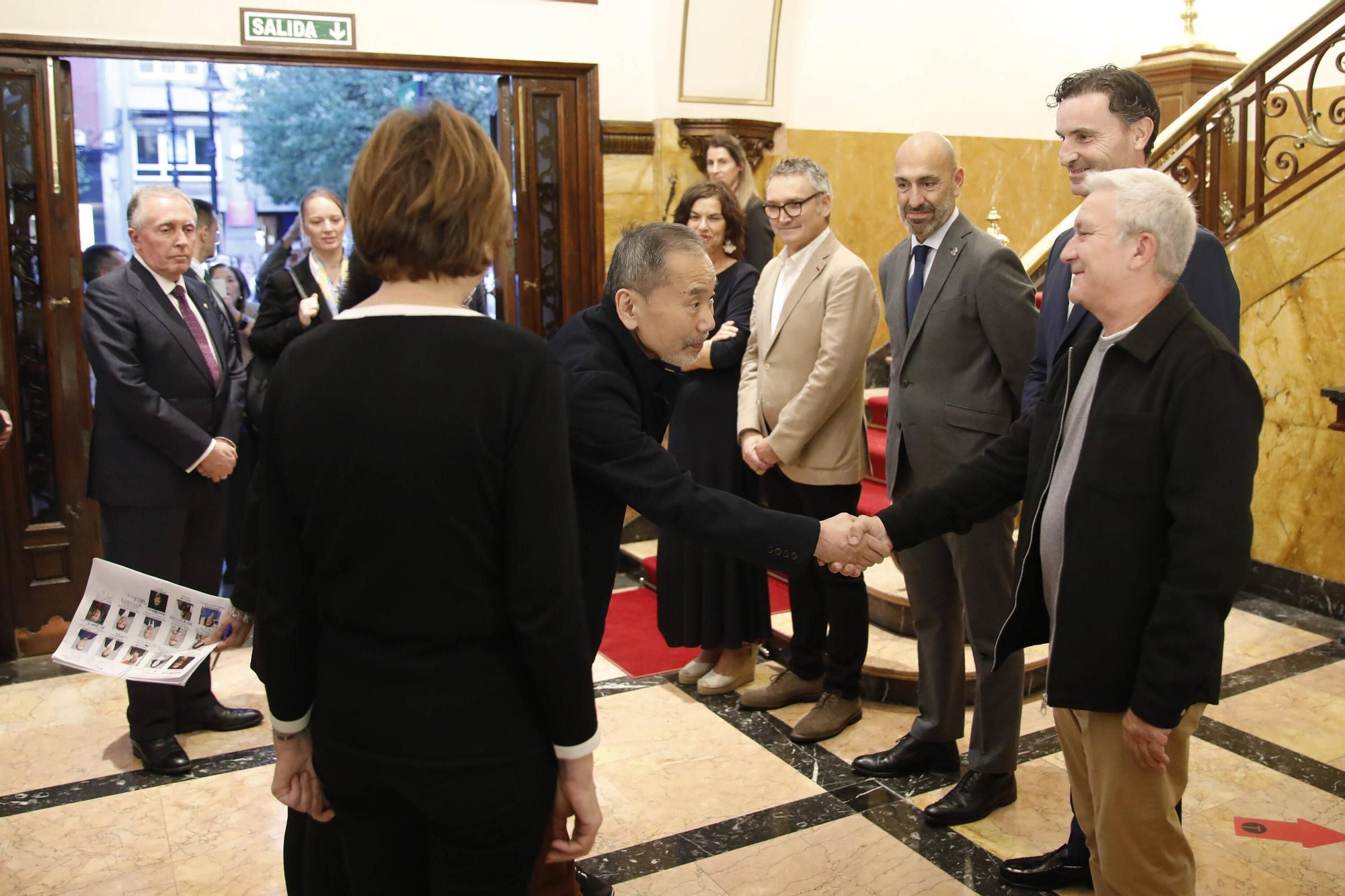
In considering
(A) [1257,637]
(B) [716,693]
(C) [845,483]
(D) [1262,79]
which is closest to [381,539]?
(C) [845,483]

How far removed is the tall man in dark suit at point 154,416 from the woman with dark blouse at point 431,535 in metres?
2.44

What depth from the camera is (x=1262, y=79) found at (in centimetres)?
506

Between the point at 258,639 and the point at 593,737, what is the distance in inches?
20.7

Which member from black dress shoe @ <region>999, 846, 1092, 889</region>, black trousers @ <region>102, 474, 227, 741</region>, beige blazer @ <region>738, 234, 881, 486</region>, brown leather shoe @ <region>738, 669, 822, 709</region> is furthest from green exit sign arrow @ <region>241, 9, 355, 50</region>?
black dress shoe @ <region>999, 846, 1092, 889</region>

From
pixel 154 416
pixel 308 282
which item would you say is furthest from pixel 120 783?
pixel 308 282

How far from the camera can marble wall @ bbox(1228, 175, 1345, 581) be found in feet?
16.3

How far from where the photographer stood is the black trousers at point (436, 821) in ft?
5.20

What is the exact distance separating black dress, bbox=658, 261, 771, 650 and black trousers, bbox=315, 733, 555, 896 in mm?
2523

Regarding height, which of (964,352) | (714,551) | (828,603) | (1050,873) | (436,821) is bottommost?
(1050,873)

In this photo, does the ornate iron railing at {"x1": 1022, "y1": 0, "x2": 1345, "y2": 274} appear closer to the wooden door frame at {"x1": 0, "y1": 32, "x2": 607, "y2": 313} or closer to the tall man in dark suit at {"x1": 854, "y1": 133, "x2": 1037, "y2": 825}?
the tall man in dark suit at {"x1": 854, "y1": 133, "x2": 1037, "y2": 825}

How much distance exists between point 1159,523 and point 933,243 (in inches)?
61.4

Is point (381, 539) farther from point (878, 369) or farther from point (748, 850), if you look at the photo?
point (878, 369)

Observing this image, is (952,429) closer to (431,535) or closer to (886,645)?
(886,645)

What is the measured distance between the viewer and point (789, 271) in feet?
13.4
